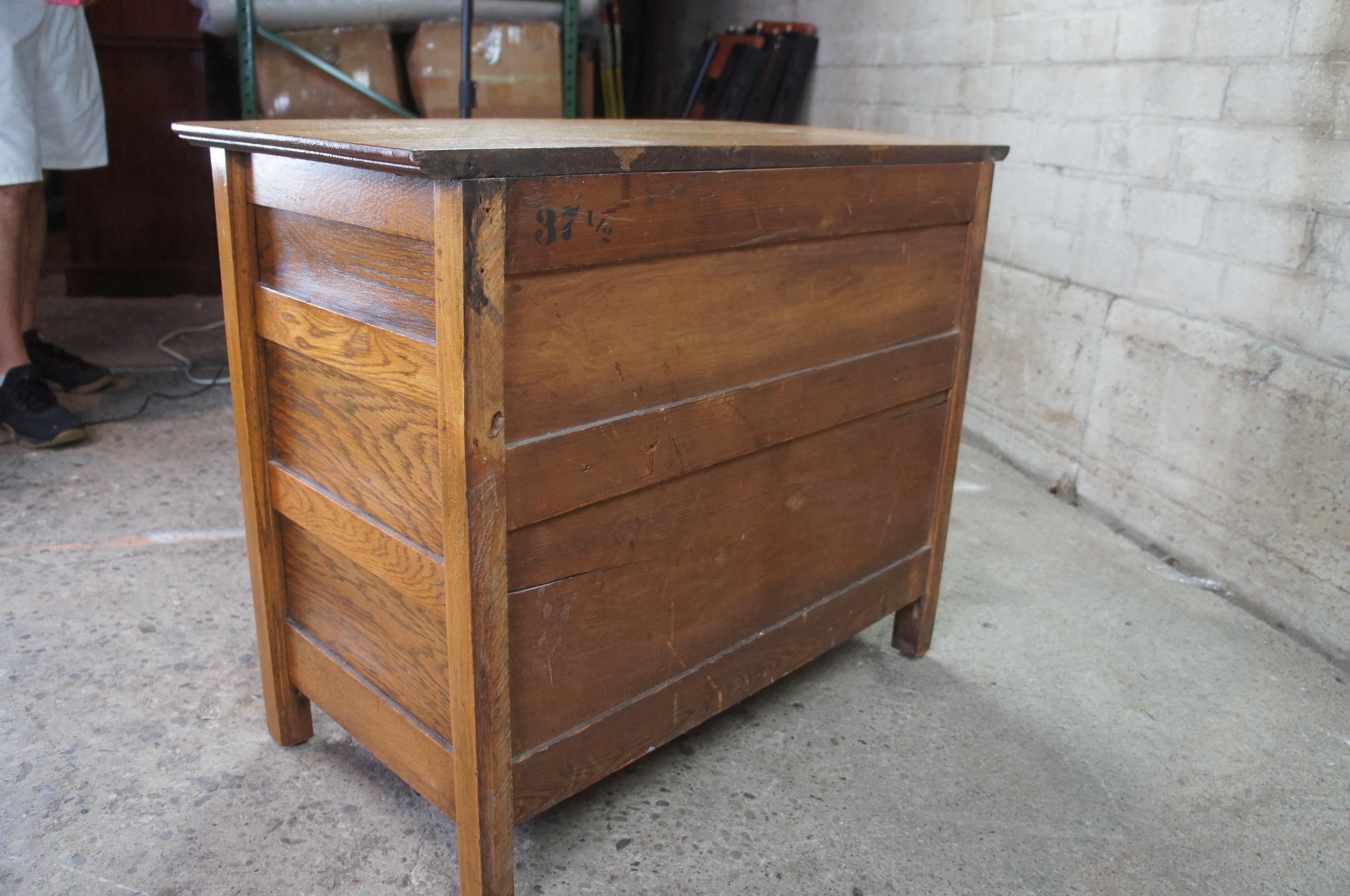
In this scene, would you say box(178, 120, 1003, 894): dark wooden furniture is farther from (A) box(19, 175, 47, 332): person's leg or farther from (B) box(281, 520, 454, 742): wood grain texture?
(A) box(19, 175, 47, 332): person's leg

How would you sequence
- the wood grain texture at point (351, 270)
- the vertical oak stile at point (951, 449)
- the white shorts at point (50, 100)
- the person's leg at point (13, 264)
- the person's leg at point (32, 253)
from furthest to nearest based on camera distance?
the person's leg at point (32, 253) → the person's leg at point (13, 264) → the white shorts at point (50, 100) → the vertical oak stile at point (951, 449) → the wood grain texture at point (351, 270)

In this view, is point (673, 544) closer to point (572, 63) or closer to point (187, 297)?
point (572, 63)

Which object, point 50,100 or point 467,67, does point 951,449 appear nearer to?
point 467,67

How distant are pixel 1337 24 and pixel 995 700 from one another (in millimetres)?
1513

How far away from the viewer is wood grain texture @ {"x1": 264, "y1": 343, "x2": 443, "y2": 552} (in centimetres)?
115

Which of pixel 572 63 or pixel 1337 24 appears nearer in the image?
pixel 1337 24

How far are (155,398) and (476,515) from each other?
2.50 m

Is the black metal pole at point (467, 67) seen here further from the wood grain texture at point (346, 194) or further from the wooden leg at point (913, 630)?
the wooden leg at point (913, 630)

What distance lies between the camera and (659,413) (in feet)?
4.13

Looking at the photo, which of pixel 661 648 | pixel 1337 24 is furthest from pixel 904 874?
pixel 1337 24

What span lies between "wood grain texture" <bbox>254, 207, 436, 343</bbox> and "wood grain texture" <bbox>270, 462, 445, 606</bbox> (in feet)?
0.85

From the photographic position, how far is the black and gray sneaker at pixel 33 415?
2.66 meters

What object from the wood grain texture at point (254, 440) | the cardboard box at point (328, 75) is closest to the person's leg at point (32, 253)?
the cardboard box at point (328, 75)

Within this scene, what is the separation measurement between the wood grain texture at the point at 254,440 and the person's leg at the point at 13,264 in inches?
61.6
